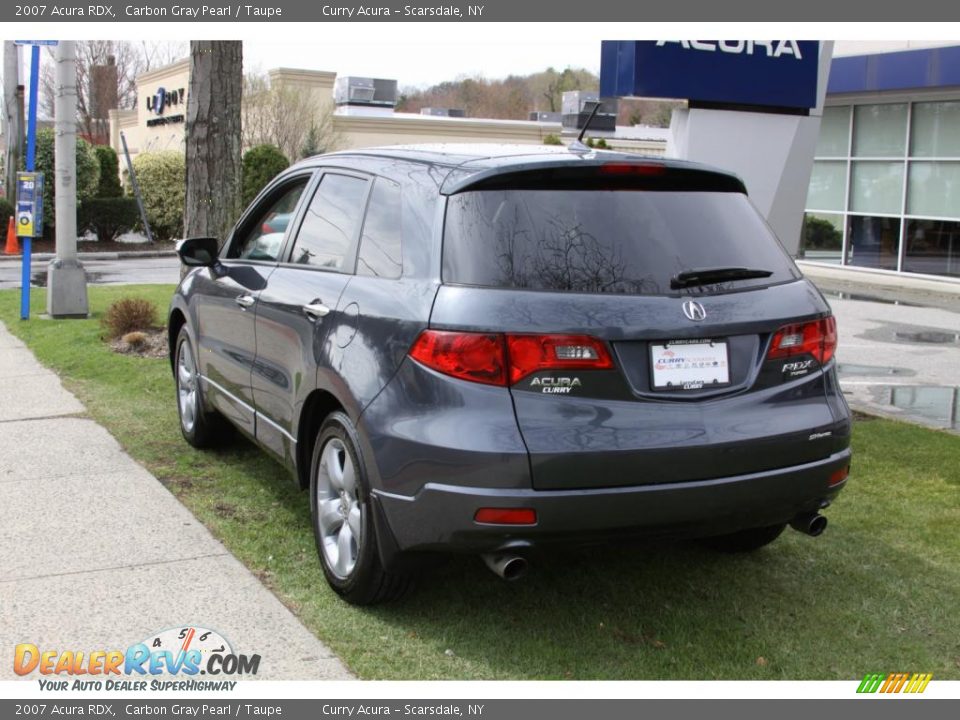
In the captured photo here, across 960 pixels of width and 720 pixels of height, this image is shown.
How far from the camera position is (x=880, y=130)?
19609 mm

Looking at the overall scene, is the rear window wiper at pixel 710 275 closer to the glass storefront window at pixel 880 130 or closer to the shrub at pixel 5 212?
the glass storefront window at pixel 880 130

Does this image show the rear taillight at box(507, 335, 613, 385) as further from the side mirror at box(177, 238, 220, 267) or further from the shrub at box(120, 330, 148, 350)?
the shrub at box(120, 330, 148, 350)

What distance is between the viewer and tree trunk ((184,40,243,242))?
9.88 metres

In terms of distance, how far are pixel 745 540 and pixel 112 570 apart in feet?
9.48

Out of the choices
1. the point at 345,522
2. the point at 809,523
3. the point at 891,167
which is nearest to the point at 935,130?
the point at 891,167

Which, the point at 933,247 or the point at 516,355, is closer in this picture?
the point at 516,355

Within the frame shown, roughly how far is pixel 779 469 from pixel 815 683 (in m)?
0.77

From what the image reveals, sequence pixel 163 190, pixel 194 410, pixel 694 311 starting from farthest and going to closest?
pixel 163 190 → pixel 194 410 → pixel 694 311

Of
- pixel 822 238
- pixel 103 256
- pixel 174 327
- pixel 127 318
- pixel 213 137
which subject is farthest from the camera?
pixel 103 256

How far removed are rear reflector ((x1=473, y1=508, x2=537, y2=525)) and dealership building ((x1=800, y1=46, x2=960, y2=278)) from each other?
15.7 m

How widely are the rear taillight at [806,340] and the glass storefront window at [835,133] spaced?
17.4 meters

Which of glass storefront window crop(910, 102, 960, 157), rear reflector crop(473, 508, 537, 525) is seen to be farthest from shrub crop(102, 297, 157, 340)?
glass storefront window crop(910, 102, 960, 157)

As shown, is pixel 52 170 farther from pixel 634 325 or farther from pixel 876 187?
pixel 634 325

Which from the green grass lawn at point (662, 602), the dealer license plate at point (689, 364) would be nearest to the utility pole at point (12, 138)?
the green grass lawn at point (662, 602)
